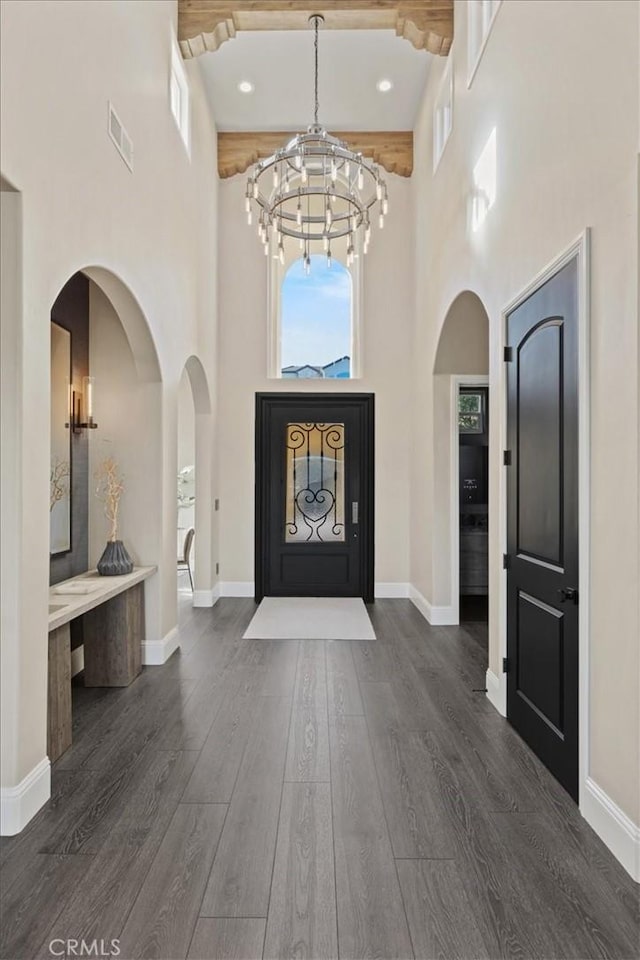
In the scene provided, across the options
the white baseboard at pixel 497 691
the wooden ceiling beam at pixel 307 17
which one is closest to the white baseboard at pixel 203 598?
the white baseboard at pixel 497 691

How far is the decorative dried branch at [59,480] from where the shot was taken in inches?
152

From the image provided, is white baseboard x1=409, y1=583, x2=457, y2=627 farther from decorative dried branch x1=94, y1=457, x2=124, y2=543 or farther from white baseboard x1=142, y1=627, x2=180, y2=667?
decorative dried branch x1=94, y1=457, x2=124, y2=543

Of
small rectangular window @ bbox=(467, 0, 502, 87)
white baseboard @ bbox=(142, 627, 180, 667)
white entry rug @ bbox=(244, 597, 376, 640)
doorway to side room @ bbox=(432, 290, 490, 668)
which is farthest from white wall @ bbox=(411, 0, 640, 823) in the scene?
white baseboard @ bbox=(142, 627, 180, 667)

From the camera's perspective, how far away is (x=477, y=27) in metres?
4.29

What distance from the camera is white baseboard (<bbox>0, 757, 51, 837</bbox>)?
2338 mm

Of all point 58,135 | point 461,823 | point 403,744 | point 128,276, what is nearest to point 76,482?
point 128,276

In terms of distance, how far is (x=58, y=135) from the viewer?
2736mm

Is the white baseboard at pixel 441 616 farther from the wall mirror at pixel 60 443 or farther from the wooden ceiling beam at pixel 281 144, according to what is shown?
the wooden ceiling beam at pixel 281 144

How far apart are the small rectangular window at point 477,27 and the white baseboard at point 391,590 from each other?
4.92m

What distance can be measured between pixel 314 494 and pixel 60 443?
3.59 m

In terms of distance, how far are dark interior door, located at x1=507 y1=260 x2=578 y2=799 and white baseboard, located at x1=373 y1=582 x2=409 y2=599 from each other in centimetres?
364

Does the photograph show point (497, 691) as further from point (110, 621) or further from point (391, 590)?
point (391, 590)

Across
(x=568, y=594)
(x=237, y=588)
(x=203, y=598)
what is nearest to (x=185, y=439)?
(x=237, y=588)

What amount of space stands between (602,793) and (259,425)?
5.47 meters
